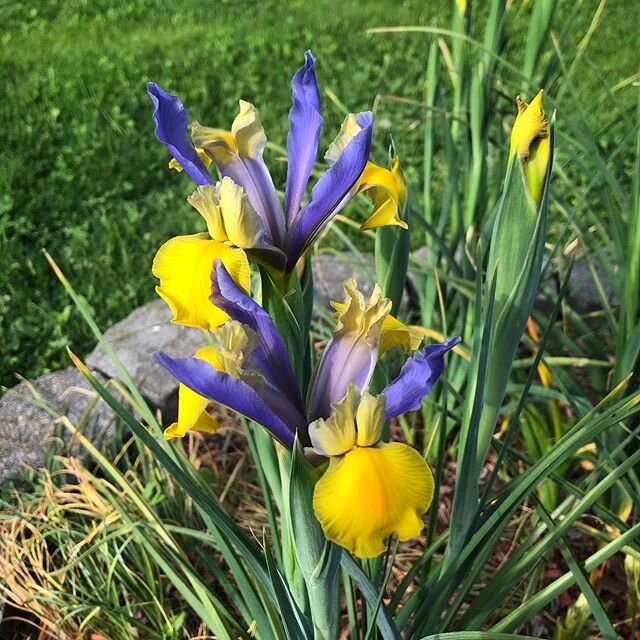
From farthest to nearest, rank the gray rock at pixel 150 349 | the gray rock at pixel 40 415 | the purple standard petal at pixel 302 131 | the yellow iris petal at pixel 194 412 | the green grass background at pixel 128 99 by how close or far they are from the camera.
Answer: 1. the green grass background at pixel 128 99
2. the gray rock at pixel 150 349
3. the gray rock at pixel 40 415
4. the purple standard petal at pixel 302 131
5. the yellow iris petal at pixel 194 412

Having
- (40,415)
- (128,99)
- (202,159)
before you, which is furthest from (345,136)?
(128,99)

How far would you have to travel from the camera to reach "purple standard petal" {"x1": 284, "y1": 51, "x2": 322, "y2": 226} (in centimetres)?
89

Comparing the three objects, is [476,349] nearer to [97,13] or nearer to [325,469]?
[325,469]

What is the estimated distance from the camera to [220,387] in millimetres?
691

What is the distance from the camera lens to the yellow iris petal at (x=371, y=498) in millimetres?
673

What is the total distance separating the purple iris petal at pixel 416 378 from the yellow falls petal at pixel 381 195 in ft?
0.75

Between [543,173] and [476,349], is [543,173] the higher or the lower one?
the higher one

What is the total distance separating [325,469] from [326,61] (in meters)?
3.13

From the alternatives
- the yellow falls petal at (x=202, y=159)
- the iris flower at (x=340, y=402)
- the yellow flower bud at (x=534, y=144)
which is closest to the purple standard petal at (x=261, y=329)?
the iris flower at (x=340, y=402)

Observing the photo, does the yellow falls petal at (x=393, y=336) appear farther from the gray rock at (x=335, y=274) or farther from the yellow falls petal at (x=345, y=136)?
the gray rock at (x=335, y=274)

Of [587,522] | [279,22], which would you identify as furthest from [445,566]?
[279,22]

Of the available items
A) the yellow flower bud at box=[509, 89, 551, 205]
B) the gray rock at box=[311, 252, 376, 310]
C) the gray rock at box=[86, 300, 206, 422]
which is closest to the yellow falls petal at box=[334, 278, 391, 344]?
the yellow flower bud at box=[509, 89, 551, 205]

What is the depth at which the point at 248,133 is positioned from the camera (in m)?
0.90

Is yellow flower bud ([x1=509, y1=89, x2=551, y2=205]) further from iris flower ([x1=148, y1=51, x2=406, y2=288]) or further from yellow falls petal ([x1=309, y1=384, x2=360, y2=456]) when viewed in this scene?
yellow falls petal ([x1=309, y1=384, x2=360, y2=456])
